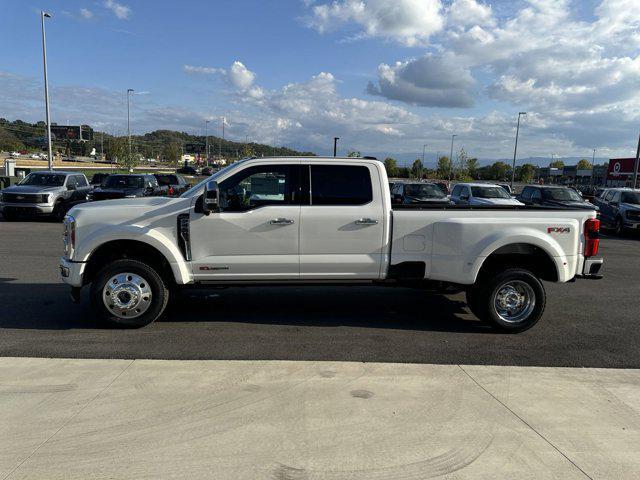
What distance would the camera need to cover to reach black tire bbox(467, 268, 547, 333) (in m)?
5.93

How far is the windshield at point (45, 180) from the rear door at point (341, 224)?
15020mm

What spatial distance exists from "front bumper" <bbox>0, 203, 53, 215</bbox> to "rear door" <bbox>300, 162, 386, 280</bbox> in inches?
552

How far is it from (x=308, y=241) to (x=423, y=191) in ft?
49.6

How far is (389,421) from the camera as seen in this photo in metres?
3.75

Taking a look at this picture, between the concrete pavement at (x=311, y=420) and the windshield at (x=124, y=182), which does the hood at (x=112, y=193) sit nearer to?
the windshield at (x=124, y=182)

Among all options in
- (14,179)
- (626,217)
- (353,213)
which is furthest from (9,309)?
(14,179)

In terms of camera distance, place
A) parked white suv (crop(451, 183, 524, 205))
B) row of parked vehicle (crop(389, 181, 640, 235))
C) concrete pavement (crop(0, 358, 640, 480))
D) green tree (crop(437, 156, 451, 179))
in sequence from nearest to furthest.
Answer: concrete pavement (crop(0, 358, 640, 480)) → row of parked vehicle (crop(389, 181, 640, 235)) → parked white suv (crop(451, 183, 524, 205)) → green tree (crop(437, 156, 451, 179))

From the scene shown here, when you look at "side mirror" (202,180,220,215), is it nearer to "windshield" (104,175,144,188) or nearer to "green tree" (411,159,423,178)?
"windshield" (104,175,144,188)

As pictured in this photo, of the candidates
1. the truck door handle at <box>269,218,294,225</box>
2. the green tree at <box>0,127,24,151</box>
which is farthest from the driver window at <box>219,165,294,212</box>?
the green tree at <box>0,127,24,151</box>

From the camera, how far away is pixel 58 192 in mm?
17172

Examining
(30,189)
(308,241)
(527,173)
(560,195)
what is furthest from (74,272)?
(527,173)

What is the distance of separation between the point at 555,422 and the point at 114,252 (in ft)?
16.1

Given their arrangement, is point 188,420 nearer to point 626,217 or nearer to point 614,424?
point 614,424

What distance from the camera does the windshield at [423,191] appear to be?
20.0 m
